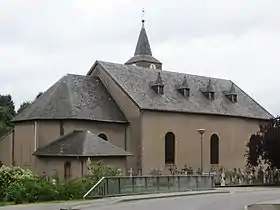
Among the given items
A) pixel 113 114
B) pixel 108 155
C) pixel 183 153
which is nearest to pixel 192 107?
pixel 183 153

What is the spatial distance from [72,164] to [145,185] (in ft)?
37.2

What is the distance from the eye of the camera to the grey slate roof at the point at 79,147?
1879 inches

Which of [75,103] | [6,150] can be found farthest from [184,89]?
[6,150]

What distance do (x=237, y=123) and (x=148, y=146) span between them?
43.1 feet

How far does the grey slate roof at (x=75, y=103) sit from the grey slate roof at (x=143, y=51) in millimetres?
22227

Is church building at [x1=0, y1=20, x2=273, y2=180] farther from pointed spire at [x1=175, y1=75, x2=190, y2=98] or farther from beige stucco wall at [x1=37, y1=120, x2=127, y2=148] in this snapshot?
pointed spire at [x1=175, y1=75, x2=190, y2=98]

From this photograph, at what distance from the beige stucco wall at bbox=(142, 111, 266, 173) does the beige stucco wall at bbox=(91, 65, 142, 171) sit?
0.56m

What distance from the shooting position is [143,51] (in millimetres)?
80625

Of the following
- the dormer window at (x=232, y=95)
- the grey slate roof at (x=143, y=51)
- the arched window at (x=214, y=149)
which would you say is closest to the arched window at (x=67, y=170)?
the arched window at (x=214, y=149)

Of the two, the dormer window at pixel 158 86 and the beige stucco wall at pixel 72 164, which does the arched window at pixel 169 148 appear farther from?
the beige stucco wall at pixel 72 164

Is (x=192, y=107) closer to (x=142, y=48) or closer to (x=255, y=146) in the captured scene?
(x=255, y=146)

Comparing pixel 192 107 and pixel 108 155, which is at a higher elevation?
pixel 192 107

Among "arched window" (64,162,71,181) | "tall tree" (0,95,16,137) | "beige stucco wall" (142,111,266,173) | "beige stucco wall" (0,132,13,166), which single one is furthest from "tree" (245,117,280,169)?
"tall tree" (0,95,16,137)

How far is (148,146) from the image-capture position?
5594 cm
